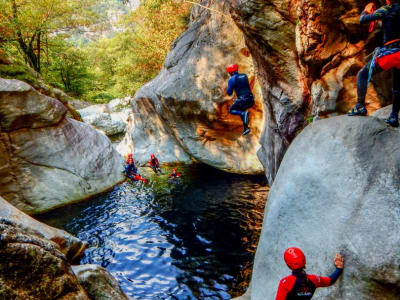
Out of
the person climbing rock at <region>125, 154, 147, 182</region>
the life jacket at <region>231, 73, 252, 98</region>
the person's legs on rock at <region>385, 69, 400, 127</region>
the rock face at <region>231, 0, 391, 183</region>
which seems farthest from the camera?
Answer: the person climbing rock at <region>125, 154, 147, 182</region>

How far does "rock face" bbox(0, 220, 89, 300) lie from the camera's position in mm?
3391

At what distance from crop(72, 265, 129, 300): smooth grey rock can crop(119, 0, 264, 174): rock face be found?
482 inches

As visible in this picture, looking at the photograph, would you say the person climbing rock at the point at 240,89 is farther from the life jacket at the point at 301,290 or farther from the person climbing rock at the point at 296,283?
the life jacket at the point at 301,290

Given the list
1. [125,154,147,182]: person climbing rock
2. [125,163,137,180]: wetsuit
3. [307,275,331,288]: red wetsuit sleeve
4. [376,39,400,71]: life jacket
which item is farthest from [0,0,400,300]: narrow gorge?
[376,39,400,71]: life jacket

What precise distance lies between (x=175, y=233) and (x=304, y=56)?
25.0 ft

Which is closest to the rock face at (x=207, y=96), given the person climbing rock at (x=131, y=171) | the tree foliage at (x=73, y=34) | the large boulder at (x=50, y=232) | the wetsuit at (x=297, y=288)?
the person climbing rock at (x=131, y=171)

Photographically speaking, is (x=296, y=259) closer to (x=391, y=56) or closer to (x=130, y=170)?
(x=391, y=56)

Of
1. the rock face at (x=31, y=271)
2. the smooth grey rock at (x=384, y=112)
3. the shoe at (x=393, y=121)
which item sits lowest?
the rock face at (x=31, y=271)

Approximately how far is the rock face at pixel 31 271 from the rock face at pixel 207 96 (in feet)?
43.4

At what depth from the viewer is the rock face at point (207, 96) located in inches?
623

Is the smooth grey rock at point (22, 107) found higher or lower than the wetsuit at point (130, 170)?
higher

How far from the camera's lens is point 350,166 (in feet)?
16.6

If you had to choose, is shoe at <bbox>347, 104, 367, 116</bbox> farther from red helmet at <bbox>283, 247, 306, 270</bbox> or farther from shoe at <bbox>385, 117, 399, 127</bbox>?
red helmet at <bbox>283, 247, 306, 270</bbox>

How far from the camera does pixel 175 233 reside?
10516 millimetres
